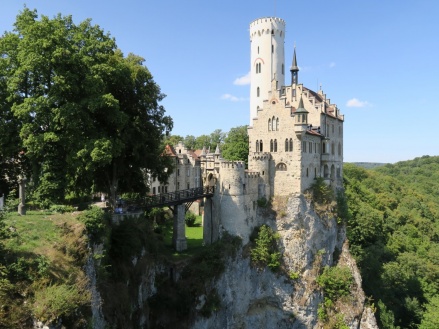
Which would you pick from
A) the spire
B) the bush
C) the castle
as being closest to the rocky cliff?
the castle

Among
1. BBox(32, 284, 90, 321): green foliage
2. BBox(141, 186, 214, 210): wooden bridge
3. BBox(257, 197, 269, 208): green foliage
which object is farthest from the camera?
BBox(257, 197, 269, 208): green foliage

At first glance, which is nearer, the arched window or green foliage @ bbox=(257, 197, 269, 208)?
green foliage @ bbox=(257, 197, 269, 208)

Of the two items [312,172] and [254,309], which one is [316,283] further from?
[312,172]

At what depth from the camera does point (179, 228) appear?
3284 cm

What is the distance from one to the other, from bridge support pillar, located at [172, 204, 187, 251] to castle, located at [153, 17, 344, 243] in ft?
10.1

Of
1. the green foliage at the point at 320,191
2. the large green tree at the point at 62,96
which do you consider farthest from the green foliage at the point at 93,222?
the green foliage at the point at 320,191

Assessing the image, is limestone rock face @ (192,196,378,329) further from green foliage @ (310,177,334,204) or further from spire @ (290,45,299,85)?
spire @ (290,45,299,85)

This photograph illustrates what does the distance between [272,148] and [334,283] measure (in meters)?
15.4

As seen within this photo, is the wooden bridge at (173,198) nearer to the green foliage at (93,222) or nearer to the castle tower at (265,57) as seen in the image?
the green foliage at (93,222)

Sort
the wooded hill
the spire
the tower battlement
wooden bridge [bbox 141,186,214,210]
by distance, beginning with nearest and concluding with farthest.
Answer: wooden bridge [bbox 141,186,214,210], the tower battlement, the spire, the wooded hill

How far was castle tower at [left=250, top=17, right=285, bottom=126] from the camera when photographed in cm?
4469

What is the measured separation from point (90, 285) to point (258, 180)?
2279 cm

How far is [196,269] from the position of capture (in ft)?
100

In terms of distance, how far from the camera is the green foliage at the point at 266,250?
3425cm
